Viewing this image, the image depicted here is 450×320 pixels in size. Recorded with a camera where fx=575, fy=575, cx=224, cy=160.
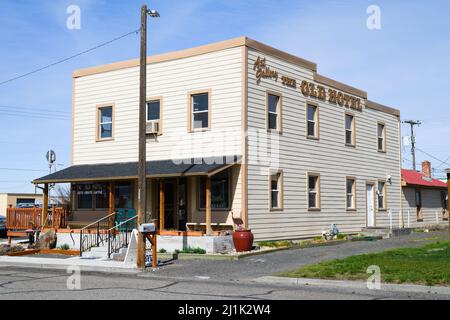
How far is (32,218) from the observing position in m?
25.8

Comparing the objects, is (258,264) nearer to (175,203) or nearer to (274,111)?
(175,203)

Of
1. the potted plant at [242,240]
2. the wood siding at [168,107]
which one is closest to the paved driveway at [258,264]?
the potted plant at [242,240]

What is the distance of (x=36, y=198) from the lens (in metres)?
65.1

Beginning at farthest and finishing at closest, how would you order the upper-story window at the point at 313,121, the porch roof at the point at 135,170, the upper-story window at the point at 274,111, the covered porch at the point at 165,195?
the upper-story window at the point at 313,121 < the upper-story window at the point at 274,111 < the covered porch at the point at 165,195 < the porch roof at the point at 135,170

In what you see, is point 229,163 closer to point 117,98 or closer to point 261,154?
point 261,154

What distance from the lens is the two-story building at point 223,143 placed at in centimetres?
2116

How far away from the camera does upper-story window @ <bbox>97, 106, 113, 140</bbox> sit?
24859 millimetres

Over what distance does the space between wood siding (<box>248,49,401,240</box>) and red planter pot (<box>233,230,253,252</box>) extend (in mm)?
1240

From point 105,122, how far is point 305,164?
8.82 meters

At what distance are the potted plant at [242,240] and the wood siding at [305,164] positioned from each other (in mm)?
1162

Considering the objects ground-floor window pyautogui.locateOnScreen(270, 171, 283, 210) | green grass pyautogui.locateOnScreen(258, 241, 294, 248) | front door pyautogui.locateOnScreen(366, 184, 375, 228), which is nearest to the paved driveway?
green grass pyautogui.locateOnScreen(258, 241, 294, 248)

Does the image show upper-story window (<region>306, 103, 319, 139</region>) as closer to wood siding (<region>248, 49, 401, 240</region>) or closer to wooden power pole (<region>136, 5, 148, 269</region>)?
wood siding (<region>248, 49, 401, 240</region>)

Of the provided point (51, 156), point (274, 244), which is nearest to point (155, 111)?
point (274, 244)

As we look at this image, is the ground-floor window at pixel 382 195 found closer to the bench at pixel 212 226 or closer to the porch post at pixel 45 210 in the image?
the bench at pixel 212 226
